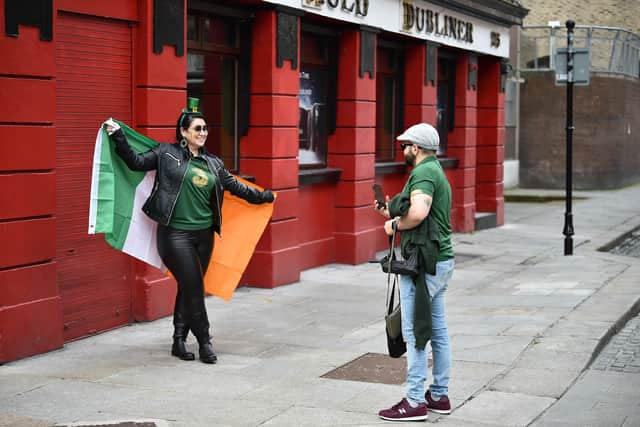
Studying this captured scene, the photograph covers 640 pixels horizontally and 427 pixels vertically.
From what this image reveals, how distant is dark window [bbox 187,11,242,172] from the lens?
1199cm

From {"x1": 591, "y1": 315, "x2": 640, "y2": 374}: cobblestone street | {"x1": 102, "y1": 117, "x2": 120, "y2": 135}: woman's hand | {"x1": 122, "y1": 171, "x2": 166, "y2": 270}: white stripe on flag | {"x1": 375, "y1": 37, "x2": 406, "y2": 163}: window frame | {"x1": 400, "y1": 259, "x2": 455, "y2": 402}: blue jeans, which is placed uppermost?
{"x1": 375, "y1": 37, "x2": 406, "y2": 163}: window frame

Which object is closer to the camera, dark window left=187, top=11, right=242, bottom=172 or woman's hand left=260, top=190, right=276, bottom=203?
woman's hand left=260, top=190, right=276, bottom=203

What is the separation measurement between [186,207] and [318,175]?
6.13 m

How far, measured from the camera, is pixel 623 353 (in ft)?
31.6

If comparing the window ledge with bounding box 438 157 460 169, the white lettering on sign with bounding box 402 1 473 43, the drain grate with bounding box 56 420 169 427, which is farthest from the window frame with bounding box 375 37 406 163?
the drain grate with bounding box 56 420 169 427

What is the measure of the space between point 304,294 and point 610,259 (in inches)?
227

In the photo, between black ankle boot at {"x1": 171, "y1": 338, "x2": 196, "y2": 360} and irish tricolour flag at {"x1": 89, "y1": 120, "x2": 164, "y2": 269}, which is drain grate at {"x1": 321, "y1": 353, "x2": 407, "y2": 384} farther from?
irish tricolour flag at {"x1": 89, "y1": 120, "x2": 164, "y2": 269}

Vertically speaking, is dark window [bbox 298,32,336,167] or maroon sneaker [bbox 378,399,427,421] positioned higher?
dark window [bbox 298,32,336,167]

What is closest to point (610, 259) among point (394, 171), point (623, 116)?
point (394, 171)

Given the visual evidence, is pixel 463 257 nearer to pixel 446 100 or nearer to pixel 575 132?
pixel 446 100

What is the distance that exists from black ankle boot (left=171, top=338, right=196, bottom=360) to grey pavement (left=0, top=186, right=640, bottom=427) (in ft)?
0.32

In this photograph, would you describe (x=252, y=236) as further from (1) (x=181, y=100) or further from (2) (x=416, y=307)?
(2) (x=416, y=307)

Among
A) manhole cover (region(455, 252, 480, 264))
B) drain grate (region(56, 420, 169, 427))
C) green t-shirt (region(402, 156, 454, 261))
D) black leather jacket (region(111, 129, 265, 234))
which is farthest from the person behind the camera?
manhole cover (region(455, 252, 480, 264))

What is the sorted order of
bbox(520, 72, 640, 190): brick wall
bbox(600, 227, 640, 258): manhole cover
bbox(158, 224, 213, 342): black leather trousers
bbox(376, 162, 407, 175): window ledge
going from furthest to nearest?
bbox(520, 72, 640, 190): brick wall < bbox(600, 227, 640, 258): manhole cover < bbox(376, 162, 407, 175): window ledge < bbox(158, 224, 213, 342): black leather trousers
